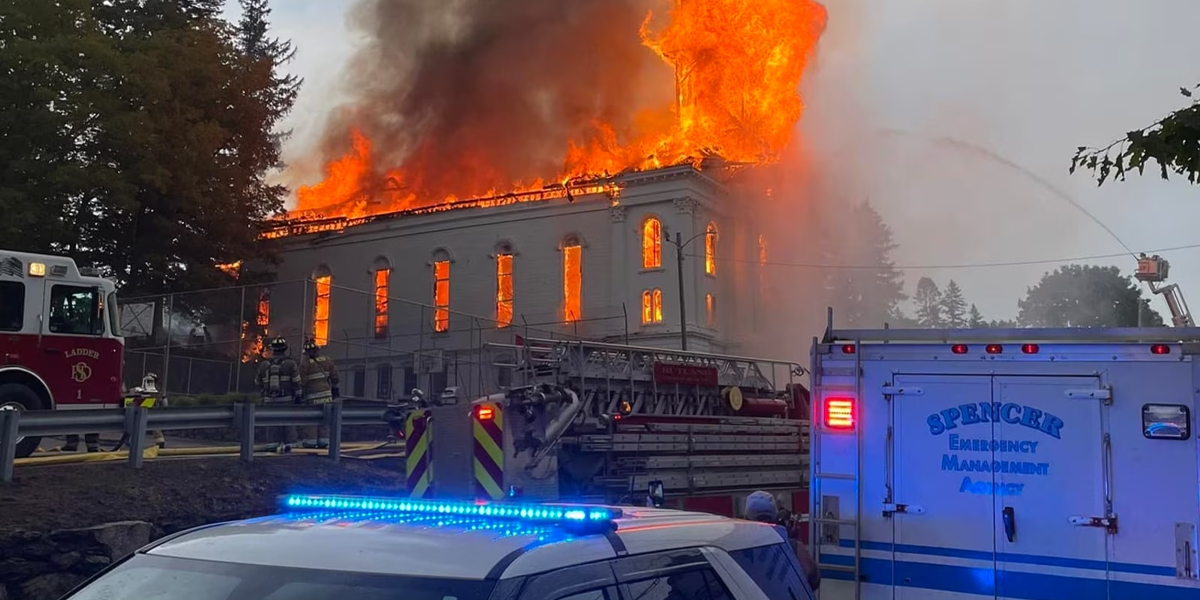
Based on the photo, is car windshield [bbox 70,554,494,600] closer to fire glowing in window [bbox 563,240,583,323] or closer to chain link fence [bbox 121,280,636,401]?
chain link fence [bbox 121,280,636,401]

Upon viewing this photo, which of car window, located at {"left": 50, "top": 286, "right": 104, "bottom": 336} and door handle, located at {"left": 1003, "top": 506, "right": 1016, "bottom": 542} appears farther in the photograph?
car window, located at {"left": 50, "top": 286, "right": 104, "bottom": 336}

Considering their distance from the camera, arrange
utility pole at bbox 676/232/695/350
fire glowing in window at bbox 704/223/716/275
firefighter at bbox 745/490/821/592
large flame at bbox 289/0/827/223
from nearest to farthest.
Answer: firefighter at bbox 745/490/821/592 < utility pole at bbox 676/232/695/350 < fire glowing in window at bbox 704/223/716/275 < large flame at bbox 289/0/827/223

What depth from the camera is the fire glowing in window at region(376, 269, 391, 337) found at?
32.5m

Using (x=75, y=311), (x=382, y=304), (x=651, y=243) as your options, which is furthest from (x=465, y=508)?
(x=382, y=304)

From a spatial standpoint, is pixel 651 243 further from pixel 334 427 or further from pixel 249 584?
pixel 249 584

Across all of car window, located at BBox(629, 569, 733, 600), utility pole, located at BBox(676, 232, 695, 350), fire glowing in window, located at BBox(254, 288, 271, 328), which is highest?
utility pole, located at BBox(676, 232, 695, 350)

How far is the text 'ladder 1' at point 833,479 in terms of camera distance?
6730mm

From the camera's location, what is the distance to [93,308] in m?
14.8

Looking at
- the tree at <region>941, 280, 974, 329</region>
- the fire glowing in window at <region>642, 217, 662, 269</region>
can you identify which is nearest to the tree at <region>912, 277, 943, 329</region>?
the tree at <region>941, 280, 974, 329</region>

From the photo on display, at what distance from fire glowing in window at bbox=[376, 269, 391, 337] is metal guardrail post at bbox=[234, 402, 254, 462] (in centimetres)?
1400

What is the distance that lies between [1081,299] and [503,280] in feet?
108

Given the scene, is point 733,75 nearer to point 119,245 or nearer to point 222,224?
point 222,224

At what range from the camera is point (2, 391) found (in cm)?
1327

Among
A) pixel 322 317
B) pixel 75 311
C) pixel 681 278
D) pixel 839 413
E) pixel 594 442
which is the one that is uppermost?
pixel 681 278
